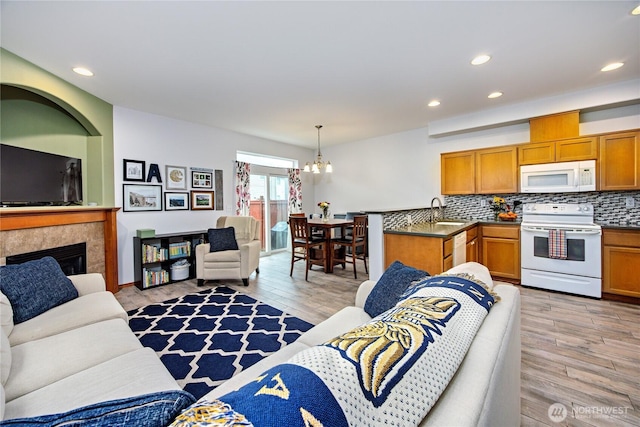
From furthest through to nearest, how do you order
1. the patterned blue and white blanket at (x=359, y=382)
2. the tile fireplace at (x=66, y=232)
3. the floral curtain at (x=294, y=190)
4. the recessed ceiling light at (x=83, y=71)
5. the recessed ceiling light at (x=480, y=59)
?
the floral curtain at (x=294, y=190) < the recessed ceiling light at (x=83, y=71) < the recessed ceiling light at (x=480, y=59) < the tile fireplace at (x=66, y=232) < the patterned blue and white blanket at (x=359, y=382)

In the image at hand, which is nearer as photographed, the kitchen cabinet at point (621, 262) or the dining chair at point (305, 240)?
the kitchen cabinet at point (621, 262)

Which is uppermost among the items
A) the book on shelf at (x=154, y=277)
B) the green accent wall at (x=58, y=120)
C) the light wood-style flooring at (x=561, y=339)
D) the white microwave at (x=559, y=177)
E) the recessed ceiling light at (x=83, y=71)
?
the recessed ceiling light at (x=83, y=71)

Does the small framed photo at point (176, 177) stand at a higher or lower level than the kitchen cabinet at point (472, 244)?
higher

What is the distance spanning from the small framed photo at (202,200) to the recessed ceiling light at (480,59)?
4.30m

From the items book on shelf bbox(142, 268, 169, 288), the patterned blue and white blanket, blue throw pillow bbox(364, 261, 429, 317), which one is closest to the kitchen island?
blue throw pillow bbox(364, 261, 429, 317)

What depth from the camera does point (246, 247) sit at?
3.98 m

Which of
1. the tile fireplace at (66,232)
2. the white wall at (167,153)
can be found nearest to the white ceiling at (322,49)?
the white wall at (167,153)

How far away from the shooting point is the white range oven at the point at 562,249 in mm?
Answer: 3188

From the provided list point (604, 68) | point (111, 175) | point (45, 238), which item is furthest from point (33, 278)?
point (604, 68)

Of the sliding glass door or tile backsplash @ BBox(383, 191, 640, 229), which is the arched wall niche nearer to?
the sliding glass door

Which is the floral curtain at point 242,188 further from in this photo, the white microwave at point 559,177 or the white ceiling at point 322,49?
the white microwave at point 559,177

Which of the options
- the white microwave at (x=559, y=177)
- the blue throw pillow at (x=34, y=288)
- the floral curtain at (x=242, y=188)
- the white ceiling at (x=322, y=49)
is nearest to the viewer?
the blue throw pillow at (x=34, y=288)

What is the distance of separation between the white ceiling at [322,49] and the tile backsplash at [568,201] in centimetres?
140

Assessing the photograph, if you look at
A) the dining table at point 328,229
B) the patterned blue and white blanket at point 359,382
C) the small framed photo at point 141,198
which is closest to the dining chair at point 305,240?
the dining table at point 328,229
